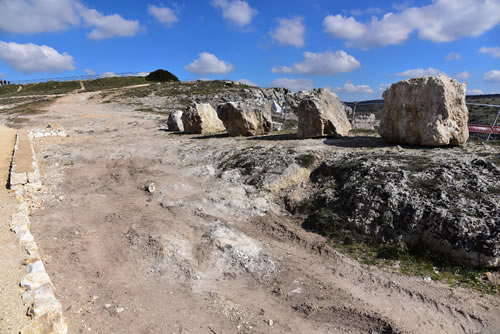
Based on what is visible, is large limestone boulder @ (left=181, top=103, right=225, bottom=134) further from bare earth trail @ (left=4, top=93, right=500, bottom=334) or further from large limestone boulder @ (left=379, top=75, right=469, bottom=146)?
large limestone boulder @ (left=379, top=75, right=469, bottom=146)

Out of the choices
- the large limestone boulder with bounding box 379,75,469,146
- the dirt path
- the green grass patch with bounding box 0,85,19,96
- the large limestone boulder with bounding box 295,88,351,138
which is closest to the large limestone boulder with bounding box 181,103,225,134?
the large limestone boulder with bounding box 295,88,351,138

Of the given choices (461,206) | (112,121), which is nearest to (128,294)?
(461,206)

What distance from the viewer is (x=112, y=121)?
2523cm

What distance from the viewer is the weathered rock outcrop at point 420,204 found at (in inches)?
220

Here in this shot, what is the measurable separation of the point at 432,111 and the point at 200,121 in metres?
11.8

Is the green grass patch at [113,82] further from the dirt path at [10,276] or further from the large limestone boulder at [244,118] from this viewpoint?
the dirt path at [10,276]

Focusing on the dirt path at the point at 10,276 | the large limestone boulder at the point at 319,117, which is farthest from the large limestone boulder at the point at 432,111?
the dirt path at the point at 10,276

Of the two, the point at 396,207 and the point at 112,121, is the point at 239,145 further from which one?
the point at 112,121

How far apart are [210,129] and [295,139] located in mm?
6648

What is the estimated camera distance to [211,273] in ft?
18.5

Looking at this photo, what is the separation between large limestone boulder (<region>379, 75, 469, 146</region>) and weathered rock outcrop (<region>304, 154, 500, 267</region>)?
5.19 ft

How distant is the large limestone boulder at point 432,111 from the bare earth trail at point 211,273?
4859mm

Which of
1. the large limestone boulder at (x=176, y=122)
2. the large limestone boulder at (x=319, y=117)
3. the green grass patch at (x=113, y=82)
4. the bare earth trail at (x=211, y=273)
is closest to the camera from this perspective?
the bare earth trail at (x=211, y=273)

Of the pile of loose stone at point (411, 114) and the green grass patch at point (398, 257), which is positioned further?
the pile of loose stone at point (411, 114)
